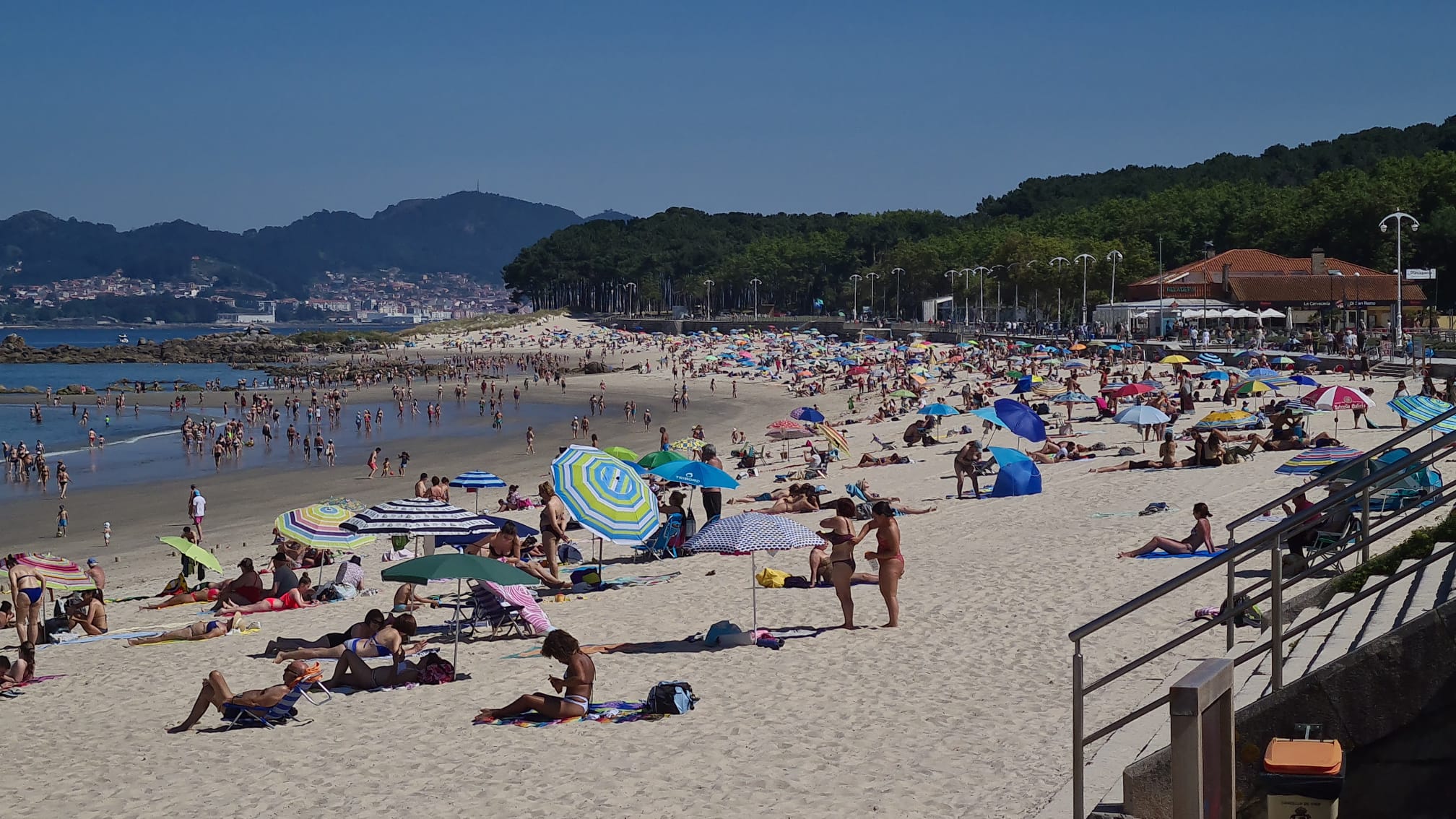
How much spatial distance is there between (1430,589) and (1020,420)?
48.5 feet

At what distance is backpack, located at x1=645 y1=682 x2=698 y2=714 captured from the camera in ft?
28.7

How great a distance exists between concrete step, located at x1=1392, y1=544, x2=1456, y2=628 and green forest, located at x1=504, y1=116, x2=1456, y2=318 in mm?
58827

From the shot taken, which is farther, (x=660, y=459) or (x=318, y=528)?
(x=660, y=459)

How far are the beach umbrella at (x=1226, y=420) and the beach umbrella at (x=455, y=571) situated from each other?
14.5m

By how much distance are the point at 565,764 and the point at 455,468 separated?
26.6m

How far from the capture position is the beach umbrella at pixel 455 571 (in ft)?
33.9

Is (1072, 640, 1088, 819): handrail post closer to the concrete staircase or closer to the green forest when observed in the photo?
the concrete staircase

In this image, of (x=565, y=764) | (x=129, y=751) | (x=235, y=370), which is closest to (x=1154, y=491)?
(x=565, y=764)

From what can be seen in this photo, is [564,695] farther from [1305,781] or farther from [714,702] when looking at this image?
[1305,781]

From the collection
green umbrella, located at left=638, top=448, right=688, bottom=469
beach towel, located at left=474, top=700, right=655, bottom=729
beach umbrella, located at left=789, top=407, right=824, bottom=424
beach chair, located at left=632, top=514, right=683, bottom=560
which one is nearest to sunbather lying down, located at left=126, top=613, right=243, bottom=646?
beach chair, located at left=632, top=514, right=683, bottom=560

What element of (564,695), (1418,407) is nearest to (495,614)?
(564,695)

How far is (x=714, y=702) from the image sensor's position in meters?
9.02

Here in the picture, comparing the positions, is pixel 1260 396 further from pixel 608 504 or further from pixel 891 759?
pixel 891 759

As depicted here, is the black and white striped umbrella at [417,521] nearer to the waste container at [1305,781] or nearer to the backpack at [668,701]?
the backpack at [668,701]
